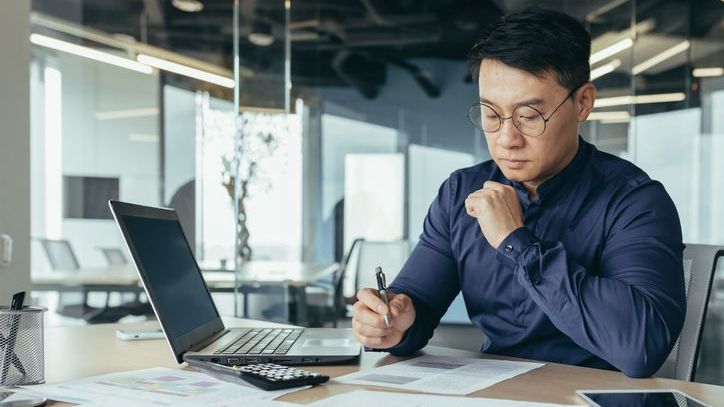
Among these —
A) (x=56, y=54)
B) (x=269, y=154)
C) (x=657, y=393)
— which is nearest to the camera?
(x=657, y=393)

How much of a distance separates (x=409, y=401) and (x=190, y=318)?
0.59 m

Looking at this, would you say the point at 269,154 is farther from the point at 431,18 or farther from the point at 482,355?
the point at 482,355

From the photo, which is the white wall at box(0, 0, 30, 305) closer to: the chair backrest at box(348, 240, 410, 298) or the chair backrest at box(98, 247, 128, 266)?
the chair backrest at box(98, 247, 128, 266)

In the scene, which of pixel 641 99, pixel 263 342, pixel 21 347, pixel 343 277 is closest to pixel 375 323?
pixel 263 342

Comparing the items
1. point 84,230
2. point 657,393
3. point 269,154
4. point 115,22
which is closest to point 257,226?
point 269,154

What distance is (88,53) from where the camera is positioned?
4.92 metres

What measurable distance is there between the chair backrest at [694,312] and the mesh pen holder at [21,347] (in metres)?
1.23

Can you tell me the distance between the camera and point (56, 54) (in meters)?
4.80

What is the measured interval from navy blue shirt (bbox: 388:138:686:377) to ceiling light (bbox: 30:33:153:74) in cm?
370

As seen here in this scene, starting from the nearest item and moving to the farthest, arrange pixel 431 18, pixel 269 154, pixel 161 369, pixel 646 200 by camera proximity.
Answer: pixel 161 369 < pixel 646 200 < pixel 269 154 < pixel 431 18

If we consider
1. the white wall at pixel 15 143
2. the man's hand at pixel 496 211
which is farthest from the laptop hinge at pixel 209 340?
the white wall at pixel 15 143

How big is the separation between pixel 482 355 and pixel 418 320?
15cm

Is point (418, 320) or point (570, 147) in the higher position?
point (570, 147)

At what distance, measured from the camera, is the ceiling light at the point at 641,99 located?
4625mm
